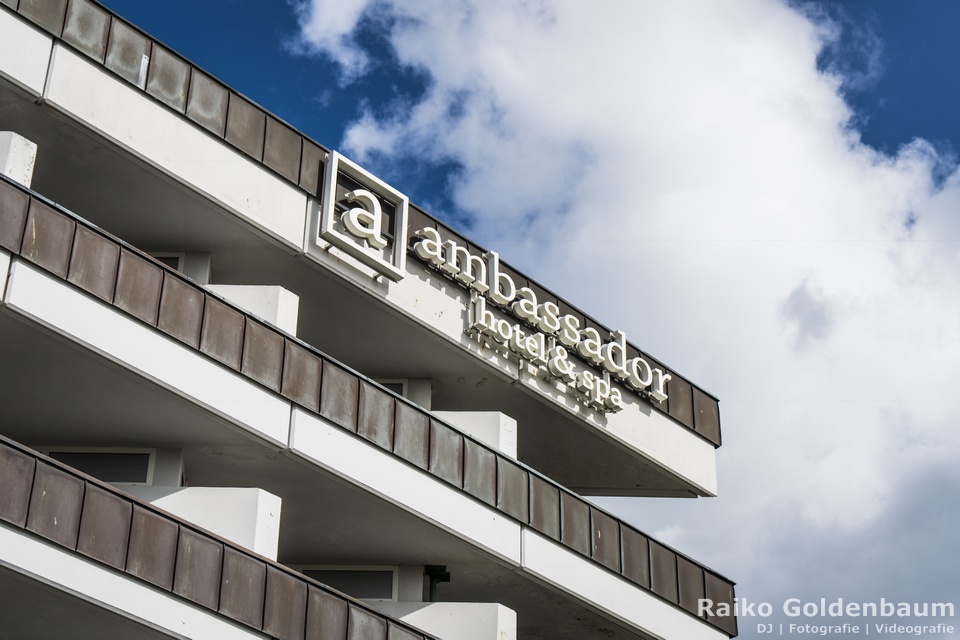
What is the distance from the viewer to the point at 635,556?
1189 inches

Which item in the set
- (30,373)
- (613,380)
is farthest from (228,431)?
(613,380)

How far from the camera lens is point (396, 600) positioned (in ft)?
92.7

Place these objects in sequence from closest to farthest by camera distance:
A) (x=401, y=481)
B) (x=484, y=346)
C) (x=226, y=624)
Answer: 1. (x=226, y=624)
2. (x=401, y=481)
3. (x=484, y=346)

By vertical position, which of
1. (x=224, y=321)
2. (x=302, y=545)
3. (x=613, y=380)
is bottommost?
(x=302, y=545)

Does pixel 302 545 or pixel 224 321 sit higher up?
pixel 224 321

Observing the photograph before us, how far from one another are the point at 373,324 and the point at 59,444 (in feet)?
20.5

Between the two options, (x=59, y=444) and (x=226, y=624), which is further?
(x=59, y=444)

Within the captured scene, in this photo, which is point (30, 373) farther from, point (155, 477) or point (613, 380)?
point (613, 380)

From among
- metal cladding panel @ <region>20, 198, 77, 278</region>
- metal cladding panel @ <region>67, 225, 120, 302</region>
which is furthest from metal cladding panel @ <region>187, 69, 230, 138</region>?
metal cladding panel @ <region>20, 198, 77, 278</region>

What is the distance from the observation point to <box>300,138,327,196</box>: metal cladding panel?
2772cm

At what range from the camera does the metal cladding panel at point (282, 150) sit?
27.3 m

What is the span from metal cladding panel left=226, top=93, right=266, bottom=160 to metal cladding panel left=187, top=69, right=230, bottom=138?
142mm

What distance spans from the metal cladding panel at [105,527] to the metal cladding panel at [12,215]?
138 inches

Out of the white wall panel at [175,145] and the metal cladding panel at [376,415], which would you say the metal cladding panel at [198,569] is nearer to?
the metal cladding panel at [376,415]
